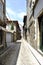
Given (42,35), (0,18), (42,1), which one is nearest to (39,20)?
(42,35)

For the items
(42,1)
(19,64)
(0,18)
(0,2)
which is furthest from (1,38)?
(19,64)

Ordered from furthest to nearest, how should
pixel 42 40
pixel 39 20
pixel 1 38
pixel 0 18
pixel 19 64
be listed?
pixel 1 38 < pixel 0 18 < pixel 39 20 < pixel 42 40 < pixel 19 64

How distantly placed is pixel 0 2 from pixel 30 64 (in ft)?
40.4

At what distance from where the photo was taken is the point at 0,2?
768 inches

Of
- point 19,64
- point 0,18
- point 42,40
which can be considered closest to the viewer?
point 19,64

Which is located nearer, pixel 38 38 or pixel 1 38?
pixel 38 38

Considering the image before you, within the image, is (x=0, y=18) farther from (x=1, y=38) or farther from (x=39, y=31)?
(x=39, y=31)

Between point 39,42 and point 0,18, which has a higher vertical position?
point 0,18

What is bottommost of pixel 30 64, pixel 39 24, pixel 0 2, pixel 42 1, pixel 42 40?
pixel 30 64

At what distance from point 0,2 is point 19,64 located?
1229 centimetres

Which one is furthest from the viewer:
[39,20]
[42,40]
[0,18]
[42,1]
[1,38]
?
[1,38]

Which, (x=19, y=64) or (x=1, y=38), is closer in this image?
(x=19, y=64)

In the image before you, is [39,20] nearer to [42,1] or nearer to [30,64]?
[42,1]

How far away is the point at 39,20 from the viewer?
15.4 meters
